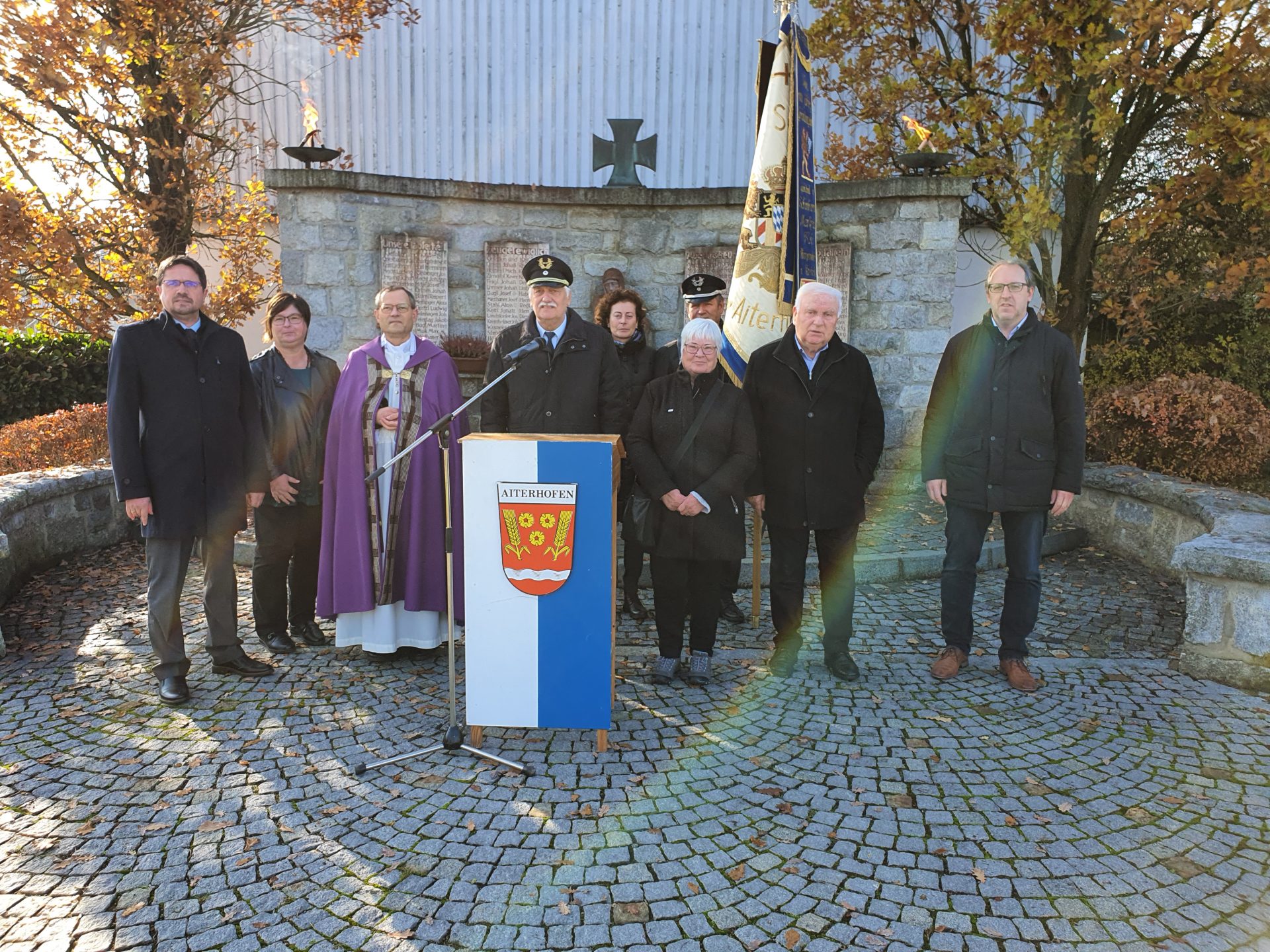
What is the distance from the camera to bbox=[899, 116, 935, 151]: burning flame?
307 inches

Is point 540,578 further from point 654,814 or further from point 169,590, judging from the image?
point 169,590

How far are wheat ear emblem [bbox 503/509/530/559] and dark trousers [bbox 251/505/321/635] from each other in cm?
190

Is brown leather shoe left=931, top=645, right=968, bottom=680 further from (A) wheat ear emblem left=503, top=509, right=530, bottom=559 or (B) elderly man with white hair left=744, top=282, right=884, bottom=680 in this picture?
(A) wheat ear emblem left=503, top=509, right=530, bottom=559

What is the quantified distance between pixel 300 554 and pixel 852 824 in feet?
11.2

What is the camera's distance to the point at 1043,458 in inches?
168

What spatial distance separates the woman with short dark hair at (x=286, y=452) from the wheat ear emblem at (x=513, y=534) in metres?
1.83

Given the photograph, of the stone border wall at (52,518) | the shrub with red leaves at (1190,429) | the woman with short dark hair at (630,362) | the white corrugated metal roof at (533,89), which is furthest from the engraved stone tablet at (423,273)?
the shrub with red leaves at (1190,429)

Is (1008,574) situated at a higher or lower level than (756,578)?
higher

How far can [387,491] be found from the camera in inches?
182

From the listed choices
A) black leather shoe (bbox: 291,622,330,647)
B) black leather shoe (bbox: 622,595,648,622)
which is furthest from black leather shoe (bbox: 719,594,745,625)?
black leather shoe (bbox: 291,622,330,647)

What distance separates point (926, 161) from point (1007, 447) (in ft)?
16.0

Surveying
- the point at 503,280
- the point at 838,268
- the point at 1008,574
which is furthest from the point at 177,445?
the point at 838,268

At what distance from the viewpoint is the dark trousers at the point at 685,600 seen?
4324mm

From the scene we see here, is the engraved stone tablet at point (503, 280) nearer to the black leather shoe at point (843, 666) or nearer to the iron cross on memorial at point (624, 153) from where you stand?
the iron cross on memorial at point (624, 153)
